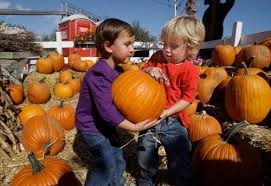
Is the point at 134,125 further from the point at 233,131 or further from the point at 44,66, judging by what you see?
the point at 44,66

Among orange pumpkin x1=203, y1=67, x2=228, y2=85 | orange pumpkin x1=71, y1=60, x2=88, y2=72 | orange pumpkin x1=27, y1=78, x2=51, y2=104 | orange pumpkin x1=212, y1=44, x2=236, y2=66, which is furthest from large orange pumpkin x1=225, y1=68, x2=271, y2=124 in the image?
orange pumpkin x1=71, y1=60, x2=88, y2=72

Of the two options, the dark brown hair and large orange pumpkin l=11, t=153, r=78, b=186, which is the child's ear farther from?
large orange pumpkin l=11, t=153, r=78, b=186

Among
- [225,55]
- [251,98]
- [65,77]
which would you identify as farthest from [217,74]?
[65,77]

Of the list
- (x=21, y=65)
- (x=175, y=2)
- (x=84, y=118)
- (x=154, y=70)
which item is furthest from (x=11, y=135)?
(x=175, y=2)

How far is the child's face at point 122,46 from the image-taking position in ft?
8.82

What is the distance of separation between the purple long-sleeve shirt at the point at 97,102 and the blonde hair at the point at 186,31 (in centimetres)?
60

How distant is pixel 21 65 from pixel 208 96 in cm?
501

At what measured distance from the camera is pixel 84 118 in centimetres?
280

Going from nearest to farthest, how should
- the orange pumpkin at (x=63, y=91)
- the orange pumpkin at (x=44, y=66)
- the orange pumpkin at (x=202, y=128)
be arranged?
1. the orange pumpkin at (x=202, y=128)
2. the orange pumpkin at (x=63, y=91)
3. the orange pumpkin at (x=44, y=66)

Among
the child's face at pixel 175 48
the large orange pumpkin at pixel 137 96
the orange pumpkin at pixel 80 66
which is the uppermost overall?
the child's face at pixel 175 48

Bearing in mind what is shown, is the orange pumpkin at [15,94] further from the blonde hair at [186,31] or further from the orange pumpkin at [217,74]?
the blonde hair at [186,31]

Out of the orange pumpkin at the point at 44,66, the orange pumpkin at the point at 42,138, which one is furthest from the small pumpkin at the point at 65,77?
the orange pumpkin at the point at 42,138

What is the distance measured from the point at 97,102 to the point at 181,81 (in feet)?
2.86

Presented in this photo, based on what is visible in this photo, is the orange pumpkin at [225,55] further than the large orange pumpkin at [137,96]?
Yes
